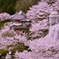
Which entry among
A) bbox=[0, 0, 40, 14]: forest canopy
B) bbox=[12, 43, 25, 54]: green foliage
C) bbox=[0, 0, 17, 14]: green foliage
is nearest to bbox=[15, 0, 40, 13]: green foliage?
bbox=[0, 0, 40, 14]: forest canopy

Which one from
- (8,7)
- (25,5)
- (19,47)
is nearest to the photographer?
(19,47)

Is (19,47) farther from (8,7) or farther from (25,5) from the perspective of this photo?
(8,7)

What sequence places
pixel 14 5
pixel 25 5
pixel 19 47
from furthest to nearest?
pixel 14 5
pixel 25 5
pixel 19 47

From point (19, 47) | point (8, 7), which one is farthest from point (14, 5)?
point (19, 47)

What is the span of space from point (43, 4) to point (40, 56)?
5.70 meters

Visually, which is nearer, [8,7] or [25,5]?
[25,5]

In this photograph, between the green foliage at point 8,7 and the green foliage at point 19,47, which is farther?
the green foliage at point 8,7

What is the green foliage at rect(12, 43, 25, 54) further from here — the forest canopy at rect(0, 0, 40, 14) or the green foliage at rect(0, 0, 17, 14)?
the green foliage at rect(0, 0, 17, 14)

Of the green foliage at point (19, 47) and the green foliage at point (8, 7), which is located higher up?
the green foliage at point (19, 47)

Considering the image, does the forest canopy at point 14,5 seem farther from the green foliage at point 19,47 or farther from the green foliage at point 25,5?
the green foliage at point 19,47

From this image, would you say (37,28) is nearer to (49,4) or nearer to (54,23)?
(49,4)

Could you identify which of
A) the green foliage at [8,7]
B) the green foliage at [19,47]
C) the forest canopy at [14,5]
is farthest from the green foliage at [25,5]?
the green foliage at [19,47]

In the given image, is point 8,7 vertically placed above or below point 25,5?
below

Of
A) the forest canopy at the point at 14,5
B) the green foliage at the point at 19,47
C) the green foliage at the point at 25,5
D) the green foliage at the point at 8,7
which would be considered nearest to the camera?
the green foliage at the point at 19,47
